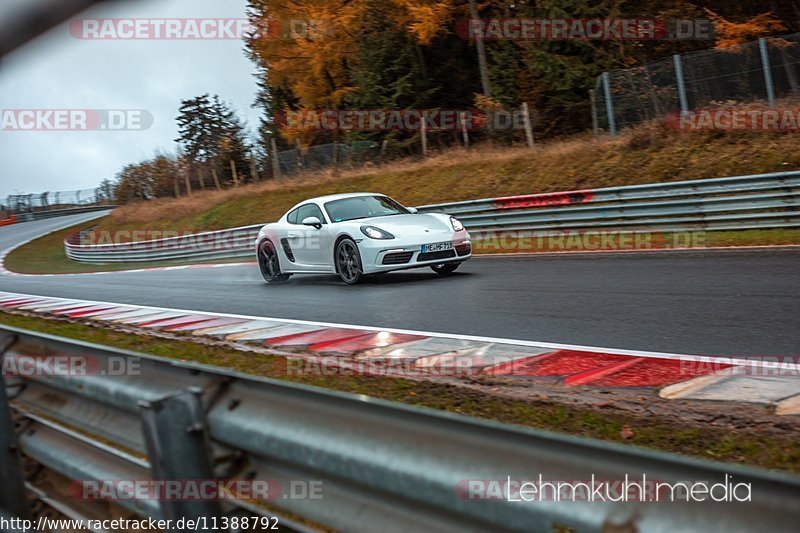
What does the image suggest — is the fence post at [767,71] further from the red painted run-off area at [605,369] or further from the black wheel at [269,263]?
the red painted run-off area at [605,369]

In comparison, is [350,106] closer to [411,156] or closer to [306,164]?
[306,164]

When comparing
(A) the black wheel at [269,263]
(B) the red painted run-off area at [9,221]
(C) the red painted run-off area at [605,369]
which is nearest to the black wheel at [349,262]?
(A) the black wheel at [269,263]

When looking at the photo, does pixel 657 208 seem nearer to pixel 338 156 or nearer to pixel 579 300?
pixel 579 300

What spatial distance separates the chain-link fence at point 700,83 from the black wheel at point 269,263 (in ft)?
35.6

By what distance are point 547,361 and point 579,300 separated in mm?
2638

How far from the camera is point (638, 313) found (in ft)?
24.4


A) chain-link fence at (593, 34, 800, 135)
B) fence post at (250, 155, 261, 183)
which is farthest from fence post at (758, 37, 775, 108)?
fence post at (250, 155, 261, 183)

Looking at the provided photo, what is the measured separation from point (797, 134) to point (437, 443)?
52.2 feet

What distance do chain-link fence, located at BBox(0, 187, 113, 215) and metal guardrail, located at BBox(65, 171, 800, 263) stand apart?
54648 mm

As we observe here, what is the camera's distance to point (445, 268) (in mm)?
12242

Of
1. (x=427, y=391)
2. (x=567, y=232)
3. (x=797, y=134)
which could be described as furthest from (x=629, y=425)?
(x=797, y=134)

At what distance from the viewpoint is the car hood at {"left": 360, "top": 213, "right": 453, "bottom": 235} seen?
1102cm

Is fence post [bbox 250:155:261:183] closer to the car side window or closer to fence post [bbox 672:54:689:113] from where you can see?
fence post [bbox 672:54:689:113]

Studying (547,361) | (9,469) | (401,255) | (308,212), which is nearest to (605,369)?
(547,361)
